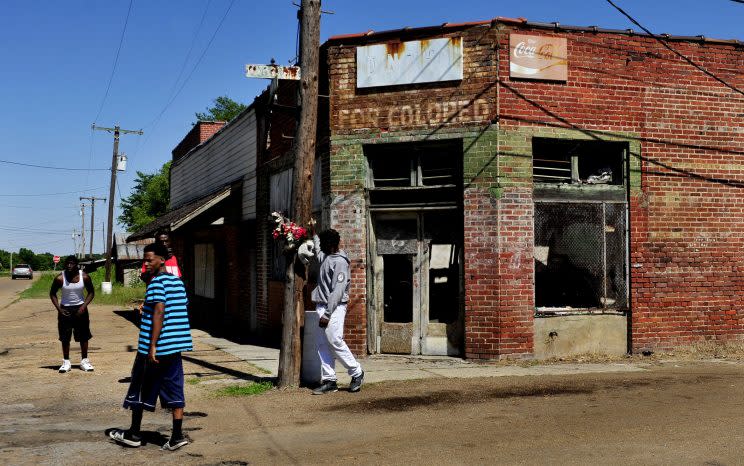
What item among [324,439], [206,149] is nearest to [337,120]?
[324,439]

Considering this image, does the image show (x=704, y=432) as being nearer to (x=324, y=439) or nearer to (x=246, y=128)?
(x=324, y=439)

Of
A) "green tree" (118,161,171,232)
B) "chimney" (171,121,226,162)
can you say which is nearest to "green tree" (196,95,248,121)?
"green tree" (118,161,171,232)

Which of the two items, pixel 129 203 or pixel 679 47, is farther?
pixel 129 203

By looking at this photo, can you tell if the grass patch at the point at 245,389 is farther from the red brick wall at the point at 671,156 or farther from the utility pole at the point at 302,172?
the red brick wall at the point at 671,156

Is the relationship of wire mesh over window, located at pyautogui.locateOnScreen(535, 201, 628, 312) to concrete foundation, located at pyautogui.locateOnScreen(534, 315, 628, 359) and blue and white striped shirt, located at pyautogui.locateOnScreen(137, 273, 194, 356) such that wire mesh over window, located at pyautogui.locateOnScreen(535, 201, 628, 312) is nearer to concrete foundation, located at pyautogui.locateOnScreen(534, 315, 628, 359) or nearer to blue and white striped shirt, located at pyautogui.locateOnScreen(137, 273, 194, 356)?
concrete foundation, located at pyautogui.locateOnScreen(534, 315, 628, 359)

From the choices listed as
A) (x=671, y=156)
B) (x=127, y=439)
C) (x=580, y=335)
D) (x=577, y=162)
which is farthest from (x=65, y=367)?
(x=671, y=156)

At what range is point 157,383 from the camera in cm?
638

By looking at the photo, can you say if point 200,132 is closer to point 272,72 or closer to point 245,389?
point 272,72

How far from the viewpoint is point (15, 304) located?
30.2 meters

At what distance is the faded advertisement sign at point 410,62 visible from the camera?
11508 millimetres

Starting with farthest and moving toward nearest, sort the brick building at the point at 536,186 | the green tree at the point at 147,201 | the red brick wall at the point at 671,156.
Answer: the green tree at the point at 147,201, the red brick wall at the point at 671,156, the brick building at the point at 536,186

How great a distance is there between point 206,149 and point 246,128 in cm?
511

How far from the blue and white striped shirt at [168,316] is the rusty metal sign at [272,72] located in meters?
3.91

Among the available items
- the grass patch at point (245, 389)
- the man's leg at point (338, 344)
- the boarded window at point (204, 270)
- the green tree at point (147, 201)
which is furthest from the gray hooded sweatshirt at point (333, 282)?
the green tree at point (147, 201)
